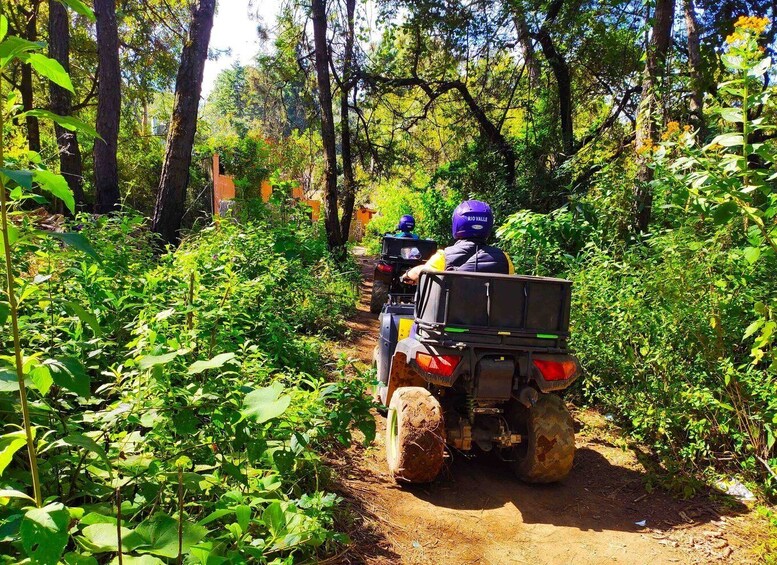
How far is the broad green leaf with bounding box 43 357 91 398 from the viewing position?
1608 mm

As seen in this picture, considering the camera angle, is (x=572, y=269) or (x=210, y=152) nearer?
(x=572, y=269)

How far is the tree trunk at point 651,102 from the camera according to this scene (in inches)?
258

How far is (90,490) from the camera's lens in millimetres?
2238

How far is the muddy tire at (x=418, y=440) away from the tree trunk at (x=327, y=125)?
30.1ft

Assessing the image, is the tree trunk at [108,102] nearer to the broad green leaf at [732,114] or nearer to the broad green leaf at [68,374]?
the broad green leaf at [68,374]

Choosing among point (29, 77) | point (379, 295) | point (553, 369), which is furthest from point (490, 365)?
point (29, 77)

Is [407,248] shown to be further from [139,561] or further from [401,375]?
[139,561]

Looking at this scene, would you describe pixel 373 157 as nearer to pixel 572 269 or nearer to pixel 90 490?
pixel 572 269

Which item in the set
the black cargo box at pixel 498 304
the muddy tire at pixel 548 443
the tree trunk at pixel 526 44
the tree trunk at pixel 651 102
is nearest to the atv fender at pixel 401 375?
the black cargo box at pixel 498 304

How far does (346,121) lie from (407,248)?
5877 mm

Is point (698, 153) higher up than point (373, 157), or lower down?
lower down

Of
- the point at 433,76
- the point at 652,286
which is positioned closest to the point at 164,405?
the point at 652,286

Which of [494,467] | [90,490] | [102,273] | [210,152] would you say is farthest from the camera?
[210,152]

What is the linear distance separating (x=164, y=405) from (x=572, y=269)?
5.09 metres
